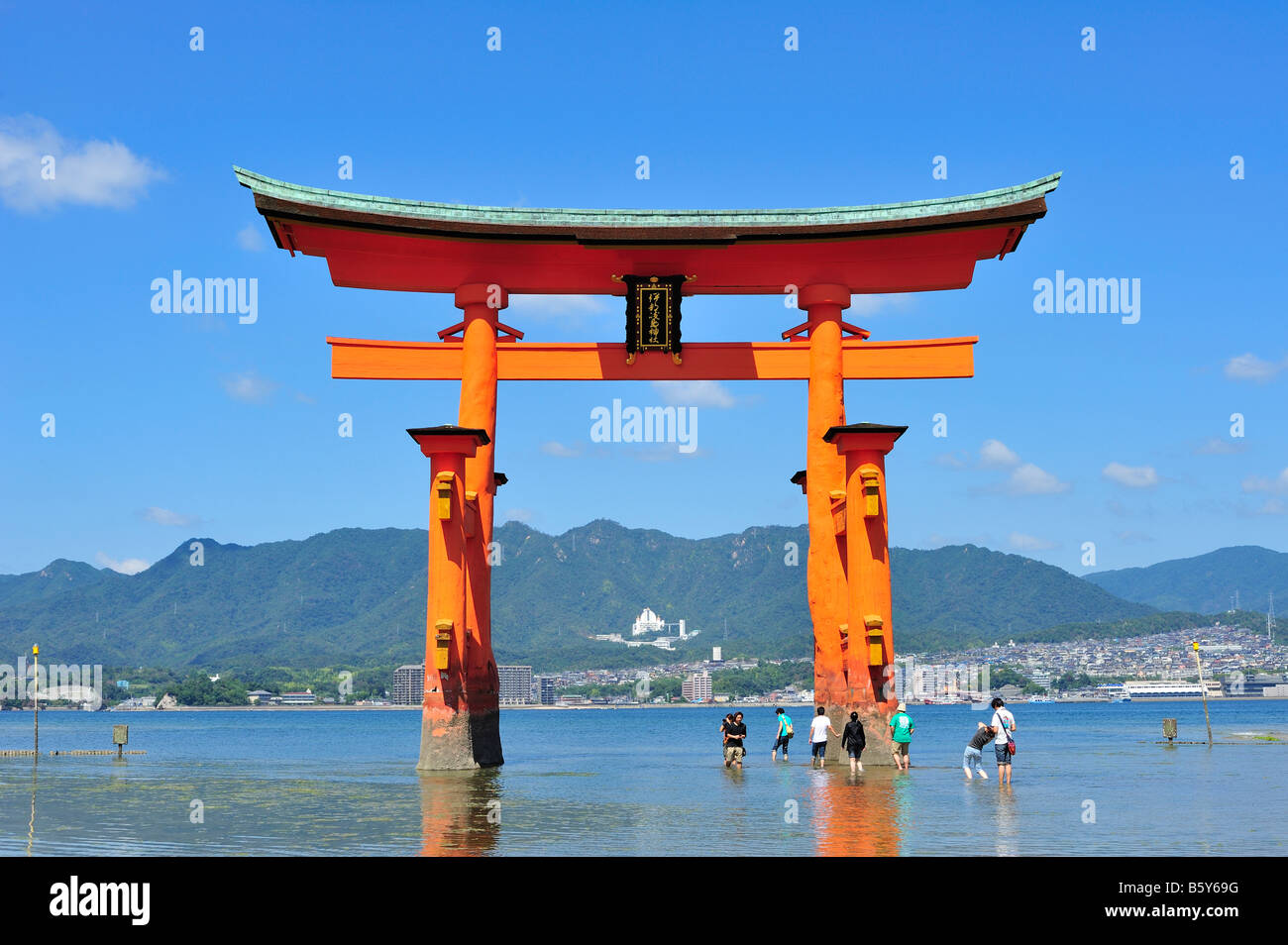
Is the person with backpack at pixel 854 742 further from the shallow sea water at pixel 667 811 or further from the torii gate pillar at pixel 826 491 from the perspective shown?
the torii gate pillar at pixel 826 491

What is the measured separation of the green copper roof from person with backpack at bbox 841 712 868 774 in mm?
10868

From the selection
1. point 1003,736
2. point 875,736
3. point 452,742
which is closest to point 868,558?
point 875,736

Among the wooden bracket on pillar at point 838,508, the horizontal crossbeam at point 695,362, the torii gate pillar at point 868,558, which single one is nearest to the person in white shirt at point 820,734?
the torii gate pillar at point 868,558

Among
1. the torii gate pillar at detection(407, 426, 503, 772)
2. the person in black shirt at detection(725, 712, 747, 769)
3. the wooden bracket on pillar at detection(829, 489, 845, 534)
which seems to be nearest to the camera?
the torii gate pillar at detection(407, 426, 503, 772)

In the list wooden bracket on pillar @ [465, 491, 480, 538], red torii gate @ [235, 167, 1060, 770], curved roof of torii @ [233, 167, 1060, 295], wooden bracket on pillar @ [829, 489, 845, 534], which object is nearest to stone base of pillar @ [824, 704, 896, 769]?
red torii gate @ [235, 167, 1060, 770]

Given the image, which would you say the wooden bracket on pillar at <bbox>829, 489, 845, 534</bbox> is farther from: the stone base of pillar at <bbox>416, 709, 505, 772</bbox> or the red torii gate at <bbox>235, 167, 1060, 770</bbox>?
the stone base of pillar at <bbox>416, 709, 505, 772</bbox>

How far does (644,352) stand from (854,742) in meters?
9.96

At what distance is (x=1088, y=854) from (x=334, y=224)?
19726mm

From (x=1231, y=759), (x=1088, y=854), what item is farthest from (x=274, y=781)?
(x=1231, y=759)

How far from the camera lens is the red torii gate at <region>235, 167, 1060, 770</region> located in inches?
1031

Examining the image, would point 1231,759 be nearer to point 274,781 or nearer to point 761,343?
point 761,343
